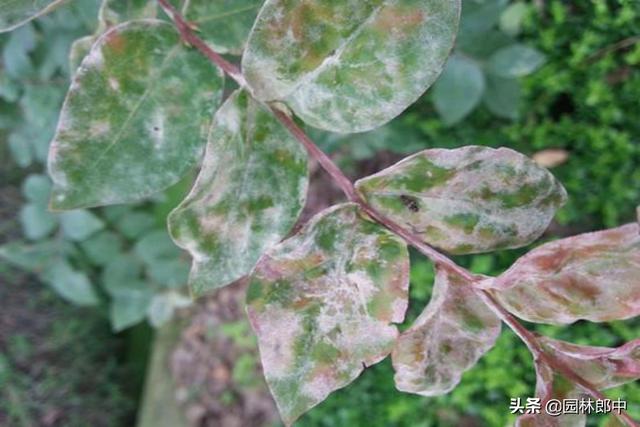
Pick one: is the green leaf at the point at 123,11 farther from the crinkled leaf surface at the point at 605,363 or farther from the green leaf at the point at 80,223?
the green leaf at the point at 80,223

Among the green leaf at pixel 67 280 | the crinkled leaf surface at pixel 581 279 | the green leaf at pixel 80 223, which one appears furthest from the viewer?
the green leaf at pixel 67 280

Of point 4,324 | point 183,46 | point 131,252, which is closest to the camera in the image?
point 183,46

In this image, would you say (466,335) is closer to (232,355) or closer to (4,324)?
(232,355)

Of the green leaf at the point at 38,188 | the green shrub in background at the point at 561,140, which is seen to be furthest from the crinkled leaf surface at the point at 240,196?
the green leaf at the point at 38,188

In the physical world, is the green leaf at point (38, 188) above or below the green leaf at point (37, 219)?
above

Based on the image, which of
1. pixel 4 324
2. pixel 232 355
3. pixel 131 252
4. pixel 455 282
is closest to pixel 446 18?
pixel 455 282
